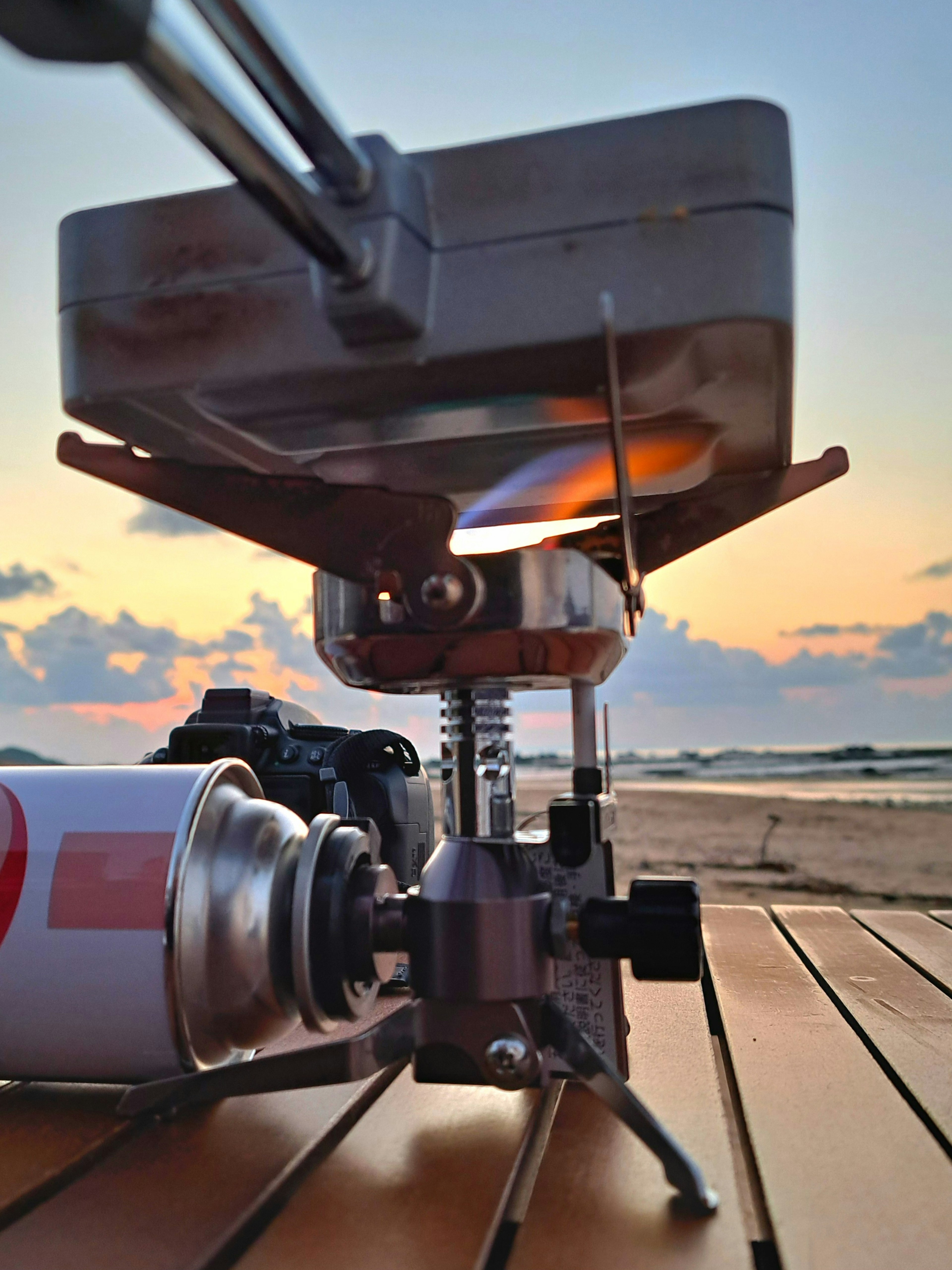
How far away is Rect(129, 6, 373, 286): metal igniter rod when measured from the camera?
35cm

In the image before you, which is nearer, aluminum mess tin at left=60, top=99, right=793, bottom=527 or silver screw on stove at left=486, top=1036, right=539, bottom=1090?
aluminum mess tin at left=60, top=99, right=793, bottom=527

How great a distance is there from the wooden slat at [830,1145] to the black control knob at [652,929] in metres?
0.14

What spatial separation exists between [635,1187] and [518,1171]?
79 mm

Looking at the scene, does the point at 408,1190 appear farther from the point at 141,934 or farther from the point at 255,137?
the point at 255,137

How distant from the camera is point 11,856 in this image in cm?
73

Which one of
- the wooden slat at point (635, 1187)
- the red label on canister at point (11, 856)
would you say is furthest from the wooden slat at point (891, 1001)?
the red label on canister at point (11, 856)

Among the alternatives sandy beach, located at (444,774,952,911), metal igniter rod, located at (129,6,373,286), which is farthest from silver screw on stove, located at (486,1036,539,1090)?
sandy beach, located at (444,774,952,911)

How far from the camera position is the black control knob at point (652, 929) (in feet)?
2.19

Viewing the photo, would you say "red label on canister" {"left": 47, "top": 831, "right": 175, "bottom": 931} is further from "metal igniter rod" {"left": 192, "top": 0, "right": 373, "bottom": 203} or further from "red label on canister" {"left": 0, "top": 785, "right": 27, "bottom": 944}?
"metal igniter rod" {"left": 192, "top": 0, "right": 373, "bottom": 203}

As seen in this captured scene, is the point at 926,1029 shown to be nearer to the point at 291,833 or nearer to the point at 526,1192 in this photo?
the point at 526,1192

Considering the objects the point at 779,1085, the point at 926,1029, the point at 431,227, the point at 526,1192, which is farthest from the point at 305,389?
the point at 926,1029

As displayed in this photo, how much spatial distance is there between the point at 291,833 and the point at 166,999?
5.7 inches

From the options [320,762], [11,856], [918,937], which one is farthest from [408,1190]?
[918,937]

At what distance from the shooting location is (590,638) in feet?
2.29
